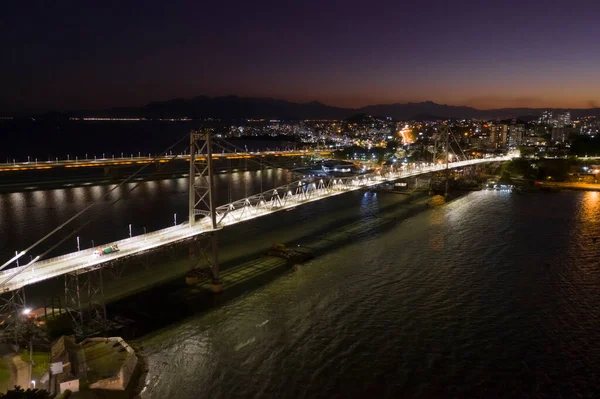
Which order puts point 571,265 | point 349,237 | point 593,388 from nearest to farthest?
1. point 593,388
2. point 571,265
3. point 349,237

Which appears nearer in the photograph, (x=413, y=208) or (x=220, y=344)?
(x=220, y=344)

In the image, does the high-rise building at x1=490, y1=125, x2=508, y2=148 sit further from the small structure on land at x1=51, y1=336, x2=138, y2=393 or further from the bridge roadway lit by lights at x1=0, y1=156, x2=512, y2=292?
the small structure on land at x1=51, y1=336, x2=138, y2=393

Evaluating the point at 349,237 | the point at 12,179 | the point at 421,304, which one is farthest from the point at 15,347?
the point at 12,179

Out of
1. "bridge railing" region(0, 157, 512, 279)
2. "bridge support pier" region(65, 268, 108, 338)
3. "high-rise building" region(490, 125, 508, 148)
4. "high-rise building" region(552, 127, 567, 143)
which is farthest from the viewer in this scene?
"high-rise building" region(552, 127, 567, 143)

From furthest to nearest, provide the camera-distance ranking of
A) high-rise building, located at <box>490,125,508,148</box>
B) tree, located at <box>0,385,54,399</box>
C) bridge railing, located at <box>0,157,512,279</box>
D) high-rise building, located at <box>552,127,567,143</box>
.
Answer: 1. high-rise building, located at <box>552,127,567,143</box>
2. high-rise building, located at <box>490,125,508,148</box>
3. bridge railing, located at <box>0,157,512,279</box>
4. tree, located at <box>0,385,54,399</box>

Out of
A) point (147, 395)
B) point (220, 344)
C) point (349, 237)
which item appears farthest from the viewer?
point (349, 237)

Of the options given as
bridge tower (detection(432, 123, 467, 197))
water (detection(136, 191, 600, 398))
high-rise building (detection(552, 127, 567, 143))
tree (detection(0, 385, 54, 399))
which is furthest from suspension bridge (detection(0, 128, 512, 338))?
high-rise building (detection(552, 127, 567, 143))

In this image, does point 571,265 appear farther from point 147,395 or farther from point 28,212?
point 28,212

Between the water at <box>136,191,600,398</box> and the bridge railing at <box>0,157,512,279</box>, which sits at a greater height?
the bridge railing at <box>0,157,512,279</box>
